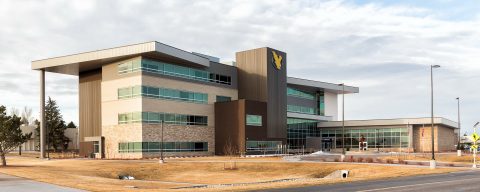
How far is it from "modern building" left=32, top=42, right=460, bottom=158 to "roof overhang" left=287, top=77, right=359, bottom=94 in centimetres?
1123

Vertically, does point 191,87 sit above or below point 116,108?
above

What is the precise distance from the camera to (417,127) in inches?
3487

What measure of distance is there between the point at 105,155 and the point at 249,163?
1016 inches

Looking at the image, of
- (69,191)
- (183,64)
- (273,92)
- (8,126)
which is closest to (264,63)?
(273,92)

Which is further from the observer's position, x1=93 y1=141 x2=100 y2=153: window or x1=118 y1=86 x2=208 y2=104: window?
x1=93 y1=141 x2=100 y2=153: window

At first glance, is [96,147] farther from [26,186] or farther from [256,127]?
[26,186]

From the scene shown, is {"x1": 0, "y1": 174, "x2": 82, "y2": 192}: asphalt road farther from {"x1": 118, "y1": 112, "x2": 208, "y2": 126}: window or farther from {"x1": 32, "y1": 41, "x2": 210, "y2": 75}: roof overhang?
{"x1": 118, "y1": 112, "x2": 208, "y2": 126}: window

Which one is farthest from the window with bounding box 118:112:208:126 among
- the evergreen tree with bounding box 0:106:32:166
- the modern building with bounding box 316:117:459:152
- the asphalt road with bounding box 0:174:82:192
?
the asphalt road with bounding box 0:174:82:192

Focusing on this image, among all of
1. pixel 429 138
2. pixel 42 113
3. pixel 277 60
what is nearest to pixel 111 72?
pixel 42 113

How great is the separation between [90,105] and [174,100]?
13.7m

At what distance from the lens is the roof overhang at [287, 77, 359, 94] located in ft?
311

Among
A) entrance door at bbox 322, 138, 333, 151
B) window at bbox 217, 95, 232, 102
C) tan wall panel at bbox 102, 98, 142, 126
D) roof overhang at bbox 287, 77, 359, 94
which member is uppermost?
roof overhang at bbox 287, 77, 359, 94

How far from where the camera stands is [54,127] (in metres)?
104

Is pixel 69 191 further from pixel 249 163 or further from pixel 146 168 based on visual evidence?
pixel 249 163
